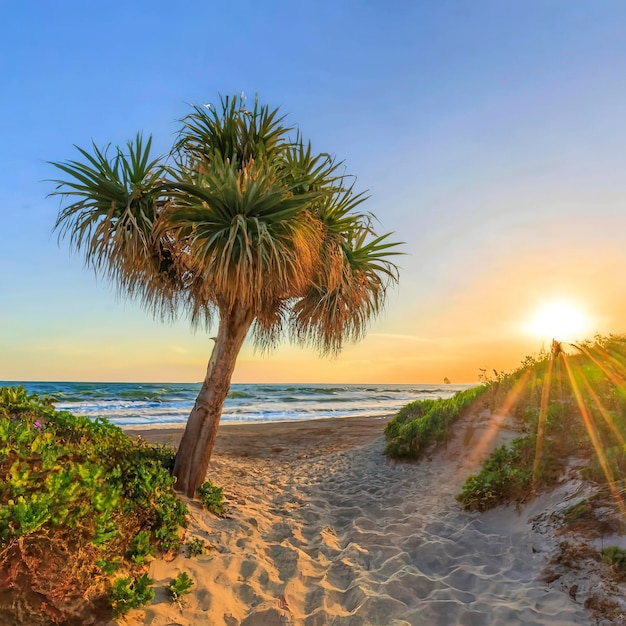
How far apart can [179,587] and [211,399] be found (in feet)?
10.5

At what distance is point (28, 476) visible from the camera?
3338 mm

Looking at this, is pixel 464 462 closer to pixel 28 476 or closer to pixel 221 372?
pixel 221 372

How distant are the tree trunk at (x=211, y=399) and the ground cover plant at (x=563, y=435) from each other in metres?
3.98

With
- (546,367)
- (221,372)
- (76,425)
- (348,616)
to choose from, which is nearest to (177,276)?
(221,372)

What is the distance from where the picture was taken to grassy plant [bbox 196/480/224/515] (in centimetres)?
607

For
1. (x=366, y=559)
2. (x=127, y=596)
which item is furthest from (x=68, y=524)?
(x=366, y=559)

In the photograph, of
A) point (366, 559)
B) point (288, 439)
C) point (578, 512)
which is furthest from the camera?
point (288, 439)

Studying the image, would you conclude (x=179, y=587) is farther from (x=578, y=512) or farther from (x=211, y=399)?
(x=578, y=512)

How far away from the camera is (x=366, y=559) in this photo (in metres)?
4.93

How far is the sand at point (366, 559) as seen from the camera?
3631mm

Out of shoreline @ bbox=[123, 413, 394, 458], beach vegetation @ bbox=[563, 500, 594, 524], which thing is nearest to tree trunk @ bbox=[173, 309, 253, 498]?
shoreline @ bbox=[123, 413, 394, 458]

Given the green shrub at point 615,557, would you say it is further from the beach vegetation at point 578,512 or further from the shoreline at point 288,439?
the shoreline at point 288,439

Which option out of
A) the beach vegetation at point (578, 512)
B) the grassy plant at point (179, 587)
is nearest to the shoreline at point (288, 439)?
the grassy plant at point (179, 587)

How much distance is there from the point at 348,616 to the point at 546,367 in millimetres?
7631
